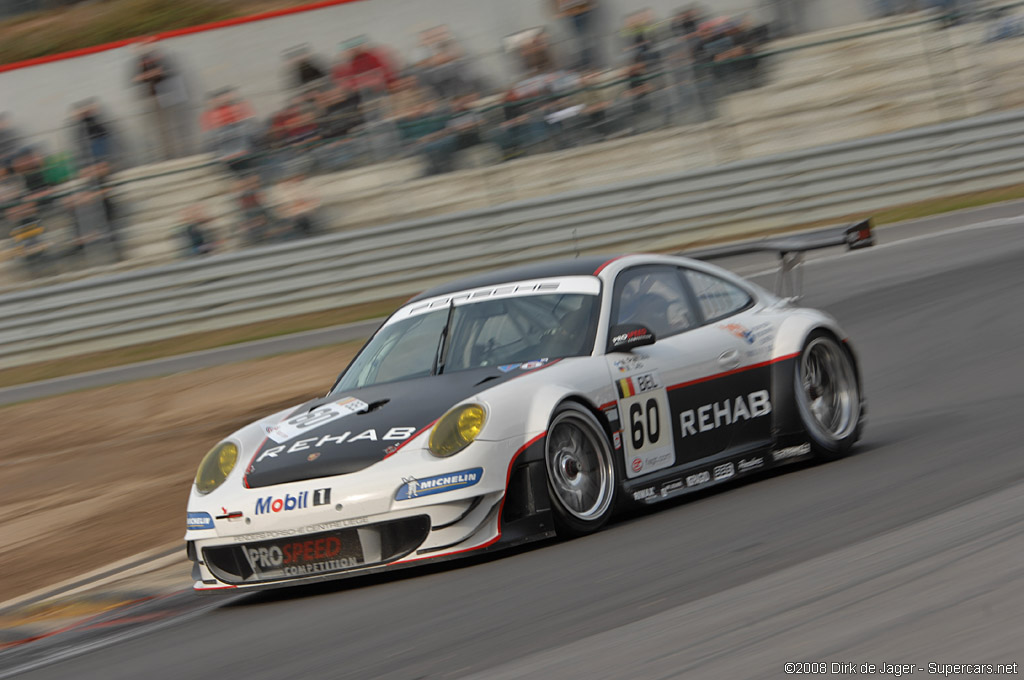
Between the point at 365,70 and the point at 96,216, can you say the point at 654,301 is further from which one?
the point at 96,216

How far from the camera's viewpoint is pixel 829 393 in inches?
305

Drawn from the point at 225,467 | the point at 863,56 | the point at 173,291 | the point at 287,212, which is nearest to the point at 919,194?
the point at 863,56

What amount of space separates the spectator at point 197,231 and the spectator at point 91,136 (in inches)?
49.5

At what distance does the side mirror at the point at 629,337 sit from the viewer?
256 inches

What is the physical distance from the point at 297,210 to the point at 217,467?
1151 cm

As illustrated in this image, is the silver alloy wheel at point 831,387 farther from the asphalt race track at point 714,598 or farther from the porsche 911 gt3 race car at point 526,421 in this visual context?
the asphalt race track at point 714,598

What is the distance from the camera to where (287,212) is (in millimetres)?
17500

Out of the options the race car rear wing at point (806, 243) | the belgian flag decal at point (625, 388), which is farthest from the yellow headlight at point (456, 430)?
the race car rear wing at point (806, 243)

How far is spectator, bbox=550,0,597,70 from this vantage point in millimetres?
18078

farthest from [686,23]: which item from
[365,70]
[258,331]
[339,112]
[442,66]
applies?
[258,331]

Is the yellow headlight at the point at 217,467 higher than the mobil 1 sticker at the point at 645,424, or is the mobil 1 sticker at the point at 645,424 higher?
the yellow headlight at the point at 217,467

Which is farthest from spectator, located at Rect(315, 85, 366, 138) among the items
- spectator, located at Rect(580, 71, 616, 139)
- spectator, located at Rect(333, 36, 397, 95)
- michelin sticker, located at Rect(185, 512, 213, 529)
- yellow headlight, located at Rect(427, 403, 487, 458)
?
yellow headlight, located at Rect(427, 403, 487, 458)

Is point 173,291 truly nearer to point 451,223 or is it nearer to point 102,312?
point 102,312

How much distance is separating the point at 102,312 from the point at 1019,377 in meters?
11.8
